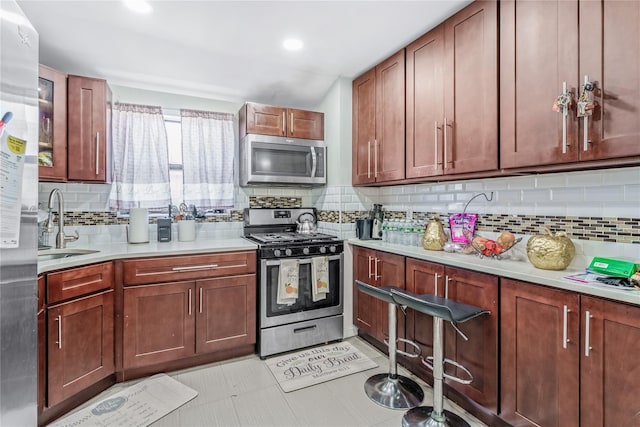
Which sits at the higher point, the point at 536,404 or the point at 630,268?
the point at 630,268

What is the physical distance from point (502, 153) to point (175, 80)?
2.75m

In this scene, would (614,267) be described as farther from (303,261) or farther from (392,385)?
(303,261)

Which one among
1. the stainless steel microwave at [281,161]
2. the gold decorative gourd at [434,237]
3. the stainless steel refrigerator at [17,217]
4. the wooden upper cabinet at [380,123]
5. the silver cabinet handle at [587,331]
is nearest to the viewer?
the stainless steel refrigerator at [17,217]

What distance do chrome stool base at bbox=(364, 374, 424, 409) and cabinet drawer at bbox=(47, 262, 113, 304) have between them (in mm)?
1939

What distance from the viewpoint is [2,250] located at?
88cm

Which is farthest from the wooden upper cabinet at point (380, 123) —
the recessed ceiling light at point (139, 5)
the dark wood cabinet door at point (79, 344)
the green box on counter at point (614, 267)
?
the dark wood cabinet door at point (79, 344)

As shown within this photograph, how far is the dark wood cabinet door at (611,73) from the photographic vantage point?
4.22 feet

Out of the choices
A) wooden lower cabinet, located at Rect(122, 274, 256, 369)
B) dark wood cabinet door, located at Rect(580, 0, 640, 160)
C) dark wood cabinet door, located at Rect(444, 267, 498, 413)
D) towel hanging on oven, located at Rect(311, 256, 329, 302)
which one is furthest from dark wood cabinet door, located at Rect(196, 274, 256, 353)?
dark wood cabinet door, located at Rect(580, 0, 640, 160)

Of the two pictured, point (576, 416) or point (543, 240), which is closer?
point (576, 416)

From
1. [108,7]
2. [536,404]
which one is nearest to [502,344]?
[536,404]

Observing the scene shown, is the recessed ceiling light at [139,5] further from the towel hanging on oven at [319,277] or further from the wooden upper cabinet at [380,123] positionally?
the towel hanging on oven at [319,277]

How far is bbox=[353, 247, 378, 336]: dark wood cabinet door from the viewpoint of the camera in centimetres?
268

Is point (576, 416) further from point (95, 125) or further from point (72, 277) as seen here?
point (95, 125)

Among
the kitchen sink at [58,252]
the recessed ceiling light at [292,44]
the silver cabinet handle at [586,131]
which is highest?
the recessed ceiling light at [292,44]
